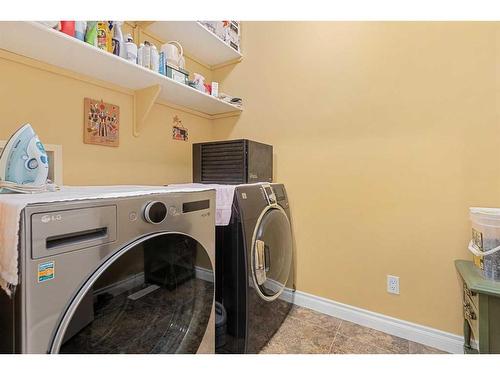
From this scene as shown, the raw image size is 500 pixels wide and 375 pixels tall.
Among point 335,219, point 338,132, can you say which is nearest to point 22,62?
point 338,132

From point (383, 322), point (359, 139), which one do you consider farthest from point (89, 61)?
point (383, 322)

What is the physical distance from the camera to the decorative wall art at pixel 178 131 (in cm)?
193

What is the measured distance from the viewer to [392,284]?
1621 millimetres

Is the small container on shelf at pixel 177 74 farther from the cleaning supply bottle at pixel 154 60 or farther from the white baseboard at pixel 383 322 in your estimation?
the white baseboard at pixel 383 322

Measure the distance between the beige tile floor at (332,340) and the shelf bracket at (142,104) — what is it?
158 cm

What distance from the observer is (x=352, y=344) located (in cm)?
150

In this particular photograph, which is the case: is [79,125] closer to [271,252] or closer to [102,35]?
[102,35]

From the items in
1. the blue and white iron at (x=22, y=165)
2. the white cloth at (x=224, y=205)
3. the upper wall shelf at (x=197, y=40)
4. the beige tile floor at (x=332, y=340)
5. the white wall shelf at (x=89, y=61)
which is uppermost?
the upper wall shelf at (x=197, y=40)

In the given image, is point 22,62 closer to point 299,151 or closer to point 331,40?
point 299,151

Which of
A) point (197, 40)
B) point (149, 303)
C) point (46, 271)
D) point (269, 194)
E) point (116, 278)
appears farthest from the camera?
point (197, 40)

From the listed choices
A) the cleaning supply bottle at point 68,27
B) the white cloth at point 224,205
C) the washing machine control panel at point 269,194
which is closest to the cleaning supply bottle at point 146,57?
the cleaning supply bottle at point 68,27

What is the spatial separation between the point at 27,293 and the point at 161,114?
1494 millimetres

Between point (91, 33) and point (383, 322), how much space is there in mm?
2316
